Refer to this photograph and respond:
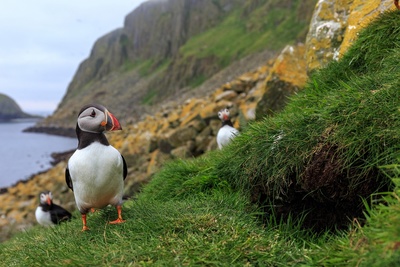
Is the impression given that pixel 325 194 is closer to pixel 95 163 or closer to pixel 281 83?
pixel 95 163

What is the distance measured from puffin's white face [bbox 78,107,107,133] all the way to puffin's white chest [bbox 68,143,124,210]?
161 millimetres

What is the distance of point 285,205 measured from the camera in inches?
176

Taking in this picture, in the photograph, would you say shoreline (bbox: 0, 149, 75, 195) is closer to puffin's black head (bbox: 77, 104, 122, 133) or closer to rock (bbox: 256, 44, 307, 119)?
rock (bbox: 256, 44, 307, 119)

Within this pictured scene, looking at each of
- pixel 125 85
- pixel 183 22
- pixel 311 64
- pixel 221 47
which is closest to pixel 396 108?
pixel 311 64

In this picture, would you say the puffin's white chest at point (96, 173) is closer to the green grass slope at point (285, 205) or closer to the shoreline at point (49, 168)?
the green grass slope at point (285, 205)

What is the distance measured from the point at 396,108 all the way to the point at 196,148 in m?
9.25

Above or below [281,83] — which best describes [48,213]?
below

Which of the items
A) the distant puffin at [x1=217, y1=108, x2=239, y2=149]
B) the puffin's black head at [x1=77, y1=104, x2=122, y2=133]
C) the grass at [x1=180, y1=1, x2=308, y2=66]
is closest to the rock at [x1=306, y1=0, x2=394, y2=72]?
the distant puffin at [x1=217, y1=108, x2=239, y2=149]

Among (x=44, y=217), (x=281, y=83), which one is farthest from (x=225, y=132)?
(x=44, y=217)

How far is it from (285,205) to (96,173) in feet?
6.22

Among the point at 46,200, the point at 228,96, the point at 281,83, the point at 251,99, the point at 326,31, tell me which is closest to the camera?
the point at 326,31

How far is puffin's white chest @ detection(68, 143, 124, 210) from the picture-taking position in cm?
423

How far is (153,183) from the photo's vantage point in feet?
20.4

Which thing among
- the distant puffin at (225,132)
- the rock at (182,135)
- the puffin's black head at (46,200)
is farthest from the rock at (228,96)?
the puffin's black head at (46,200)
